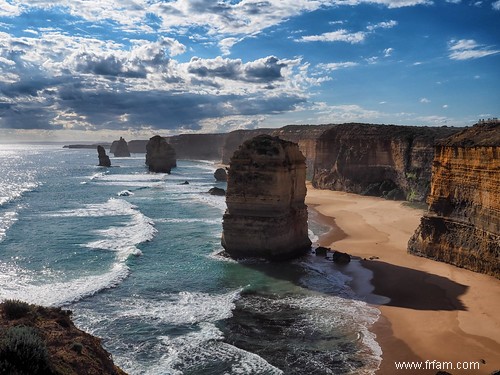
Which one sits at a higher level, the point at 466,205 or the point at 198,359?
the point at 466,205

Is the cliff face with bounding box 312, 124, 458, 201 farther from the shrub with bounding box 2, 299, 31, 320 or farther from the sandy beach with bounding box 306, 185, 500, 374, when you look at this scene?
the shrub with bounding box 2, 299, 31, 320

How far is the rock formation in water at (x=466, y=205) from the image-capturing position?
23031mm

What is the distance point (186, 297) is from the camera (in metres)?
21.6

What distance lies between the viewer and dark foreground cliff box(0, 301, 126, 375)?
23.7ft

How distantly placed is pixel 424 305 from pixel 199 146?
522 ft

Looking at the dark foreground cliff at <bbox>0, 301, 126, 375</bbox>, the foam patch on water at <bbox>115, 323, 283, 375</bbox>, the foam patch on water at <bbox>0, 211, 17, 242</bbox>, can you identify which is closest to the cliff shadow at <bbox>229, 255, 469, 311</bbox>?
the foam patch on water at <bbox>115, 323, 283, 375</bbox>

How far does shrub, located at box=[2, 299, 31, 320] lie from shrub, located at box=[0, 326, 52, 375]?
3.02 meters

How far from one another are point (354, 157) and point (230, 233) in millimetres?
39936

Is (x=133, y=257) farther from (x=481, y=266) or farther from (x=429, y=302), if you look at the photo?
(x=481, y=266)

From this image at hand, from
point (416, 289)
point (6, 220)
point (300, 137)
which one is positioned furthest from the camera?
point (300, 137)

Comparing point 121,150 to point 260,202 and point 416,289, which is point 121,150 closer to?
point 260,202

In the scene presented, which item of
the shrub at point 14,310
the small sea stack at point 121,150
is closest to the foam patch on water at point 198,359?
the shrub at point 14,310

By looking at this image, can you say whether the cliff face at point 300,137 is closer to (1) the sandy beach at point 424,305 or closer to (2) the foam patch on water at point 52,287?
(1) the sandy beach at point 424,305

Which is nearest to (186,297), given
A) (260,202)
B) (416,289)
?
(260,202)
